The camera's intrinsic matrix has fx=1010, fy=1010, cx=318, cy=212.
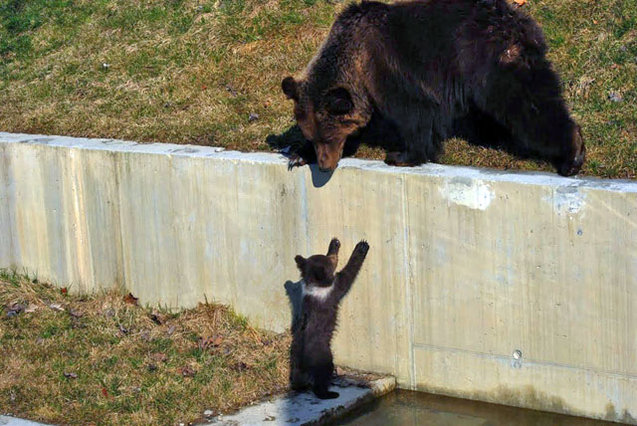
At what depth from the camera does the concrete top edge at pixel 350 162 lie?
6.82m

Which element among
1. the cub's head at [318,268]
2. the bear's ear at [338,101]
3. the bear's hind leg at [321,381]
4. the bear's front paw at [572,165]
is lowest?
the bear's hind leg at [321,381]

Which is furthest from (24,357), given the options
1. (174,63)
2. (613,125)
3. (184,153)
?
(613,125)

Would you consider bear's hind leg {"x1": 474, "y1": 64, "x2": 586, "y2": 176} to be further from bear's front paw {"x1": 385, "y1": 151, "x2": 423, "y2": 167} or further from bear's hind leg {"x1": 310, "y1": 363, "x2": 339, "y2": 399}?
bear's hind leg {"x1": 310, "y1": 363, "x2": 339, "y2": 399}

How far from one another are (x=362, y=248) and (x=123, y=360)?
2109 millimetres

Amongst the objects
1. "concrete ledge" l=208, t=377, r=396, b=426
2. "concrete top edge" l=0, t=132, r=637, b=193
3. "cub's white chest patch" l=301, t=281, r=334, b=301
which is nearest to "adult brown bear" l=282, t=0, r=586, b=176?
"concrete top edge" l=0, t=132, r=637, b=193

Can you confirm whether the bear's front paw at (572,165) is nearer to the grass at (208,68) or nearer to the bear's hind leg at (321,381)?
the grass at (208,68)

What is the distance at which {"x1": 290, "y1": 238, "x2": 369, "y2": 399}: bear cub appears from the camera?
24.0 ft

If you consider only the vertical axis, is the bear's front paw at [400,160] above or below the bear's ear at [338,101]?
below

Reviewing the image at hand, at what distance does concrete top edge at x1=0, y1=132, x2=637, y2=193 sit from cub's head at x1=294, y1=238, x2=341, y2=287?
0.74 meters

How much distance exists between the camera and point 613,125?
8.05 metres

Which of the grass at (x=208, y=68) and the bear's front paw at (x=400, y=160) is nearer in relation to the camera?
the bear's front paw at (x=400, y=160)

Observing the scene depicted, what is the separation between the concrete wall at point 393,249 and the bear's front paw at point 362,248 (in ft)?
0.21

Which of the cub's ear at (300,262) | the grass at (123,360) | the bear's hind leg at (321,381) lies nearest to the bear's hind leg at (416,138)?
the cub's ear at (300,262)

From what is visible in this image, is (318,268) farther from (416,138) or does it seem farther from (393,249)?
(416,138)
